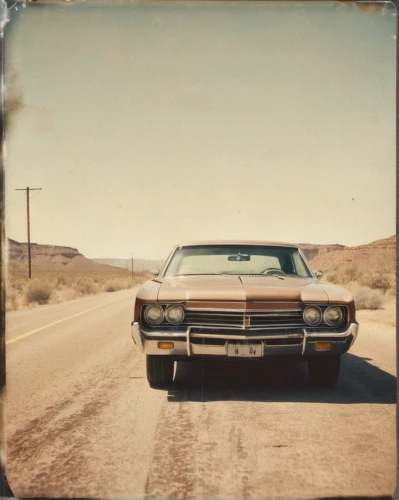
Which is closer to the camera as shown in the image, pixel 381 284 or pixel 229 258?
pixel 229 258

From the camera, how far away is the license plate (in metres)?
4.61

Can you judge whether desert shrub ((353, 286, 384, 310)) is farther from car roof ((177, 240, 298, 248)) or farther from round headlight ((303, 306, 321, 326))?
round headlight ((303, 306, 321, 326))

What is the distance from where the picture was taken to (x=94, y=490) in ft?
9.37

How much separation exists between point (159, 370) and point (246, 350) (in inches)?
40.4

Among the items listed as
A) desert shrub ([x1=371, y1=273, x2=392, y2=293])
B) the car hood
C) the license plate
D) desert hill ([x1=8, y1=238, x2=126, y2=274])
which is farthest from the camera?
desert hill ([x1=8, y1=238, x2=126, y2=274])

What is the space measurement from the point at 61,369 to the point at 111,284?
99.5ft

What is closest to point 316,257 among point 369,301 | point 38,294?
point 38,294

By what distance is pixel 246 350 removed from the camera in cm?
461

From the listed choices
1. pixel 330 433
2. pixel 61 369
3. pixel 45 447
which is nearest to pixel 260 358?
pixel 330 433

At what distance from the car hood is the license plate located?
0.43 meters

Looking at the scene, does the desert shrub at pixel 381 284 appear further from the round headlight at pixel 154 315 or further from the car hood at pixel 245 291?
the round headlight at pixel 154 315

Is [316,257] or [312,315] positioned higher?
[312,315]

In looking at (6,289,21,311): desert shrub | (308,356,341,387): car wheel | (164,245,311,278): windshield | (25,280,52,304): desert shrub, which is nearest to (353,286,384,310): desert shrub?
(164,245,311,278): windshield

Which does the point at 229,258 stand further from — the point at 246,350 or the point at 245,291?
the point at 246,350
